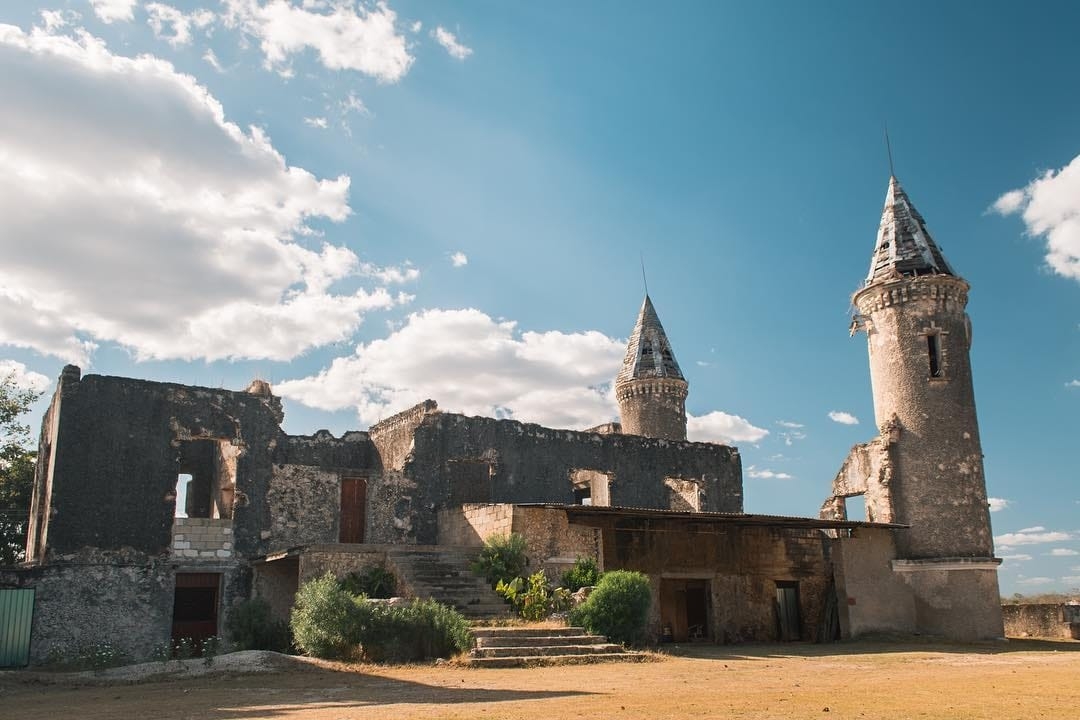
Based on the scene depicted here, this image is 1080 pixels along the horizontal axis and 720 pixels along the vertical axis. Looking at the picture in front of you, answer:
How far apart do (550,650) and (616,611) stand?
6.64 ft

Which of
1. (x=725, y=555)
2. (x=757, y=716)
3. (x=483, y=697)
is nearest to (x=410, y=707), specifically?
(x=483, y=697)

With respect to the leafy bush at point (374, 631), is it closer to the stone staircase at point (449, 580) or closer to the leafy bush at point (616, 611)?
the stone staircase at point (449, 580)

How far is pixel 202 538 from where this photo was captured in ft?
69.2

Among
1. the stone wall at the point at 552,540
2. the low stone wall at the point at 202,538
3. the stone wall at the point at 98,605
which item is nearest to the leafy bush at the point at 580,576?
the stone wall at the point at 552,540

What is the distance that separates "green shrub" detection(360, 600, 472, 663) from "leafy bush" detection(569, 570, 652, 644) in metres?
2.48

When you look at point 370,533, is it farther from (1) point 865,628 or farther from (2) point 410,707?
(2) point 410,707

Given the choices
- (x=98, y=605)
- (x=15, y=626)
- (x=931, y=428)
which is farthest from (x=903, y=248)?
(x=15, y=626)

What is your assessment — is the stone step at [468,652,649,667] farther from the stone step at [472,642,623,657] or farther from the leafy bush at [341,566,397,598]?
the leafy bush at [341,566,397,598]

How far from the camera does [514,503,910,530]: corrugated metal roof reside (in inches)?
771

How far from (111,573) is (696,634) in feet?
44.0

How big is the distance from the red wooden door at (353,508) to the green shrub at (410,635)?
28.4 feet

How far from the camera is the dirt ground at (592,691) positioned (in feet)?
29.5

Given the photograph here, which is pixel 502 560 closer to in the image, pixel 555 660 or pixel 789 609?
pixel 555 660

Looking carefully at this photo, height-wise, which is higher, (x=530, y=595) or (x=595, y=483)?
(x=595, y=483)
